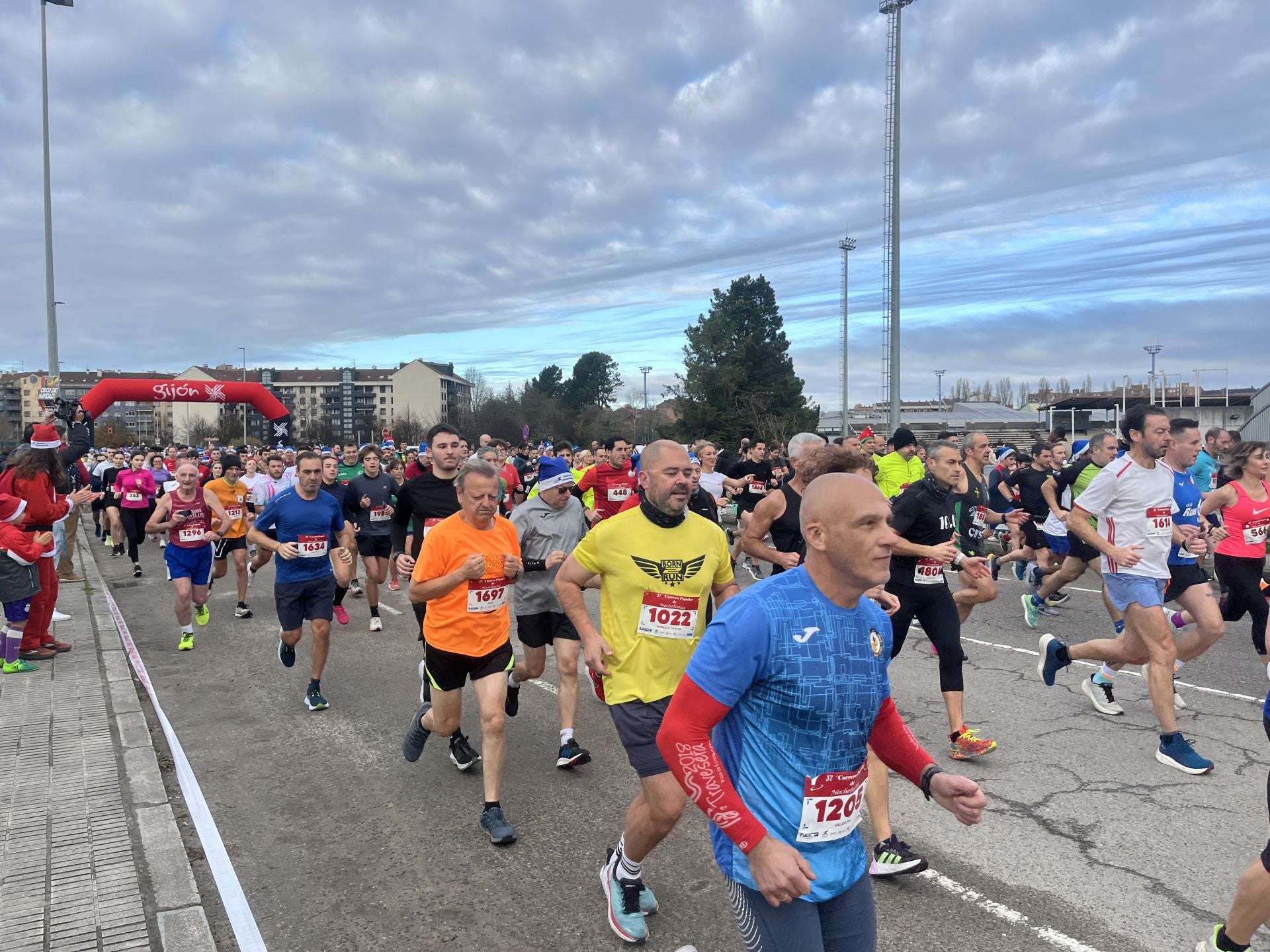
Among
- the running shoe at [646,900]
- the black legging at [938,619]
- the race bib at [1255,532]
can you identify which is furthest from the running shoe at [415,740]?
the race bib at [1255,532]

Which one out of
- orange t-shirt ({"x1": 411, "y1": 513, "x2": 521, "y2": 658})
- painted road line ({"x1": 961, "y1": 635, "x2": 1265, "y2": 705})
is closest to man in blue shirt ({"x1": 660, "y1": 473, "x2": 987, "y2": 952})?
orange t-shirt ({"x1": 411, "y1": 513, "x2": 521, "y2": 658})

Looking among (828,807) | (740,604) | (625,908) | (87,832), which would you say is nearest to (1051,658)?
(625,908)

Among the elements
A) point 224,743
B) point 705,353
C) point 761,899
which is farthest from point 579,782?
point 705,353

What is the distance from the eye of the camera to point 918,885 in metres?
3.96

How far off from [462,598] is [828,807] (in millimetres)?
3235

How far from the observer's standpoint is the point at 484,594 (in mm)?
5121

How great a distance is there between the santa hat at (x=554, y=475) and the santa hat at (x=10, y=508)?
5.15 metres

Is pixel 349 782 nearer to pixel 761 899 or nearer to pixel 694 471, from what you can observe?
pixel 694 471

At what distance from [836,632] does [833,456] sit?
5.75 feet

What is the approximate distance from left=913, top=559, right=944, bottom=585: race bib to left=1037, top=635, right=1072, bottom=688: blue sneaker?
1.68m

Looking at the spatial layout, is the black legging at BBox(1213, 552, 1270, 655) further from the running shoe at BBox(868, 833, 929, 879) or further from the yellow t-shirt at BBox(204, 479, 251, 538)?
the yellow t-shirt at BBox(204, 479, 251, 538)

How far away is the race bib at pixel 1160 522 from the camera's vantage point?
578cm

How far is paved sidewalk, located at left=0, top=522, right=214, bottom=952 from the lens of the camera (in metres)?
3.59

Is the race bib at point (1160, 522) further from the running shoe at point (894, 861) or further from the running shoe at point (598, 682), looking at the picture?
the running shoe at point (598, 682)
